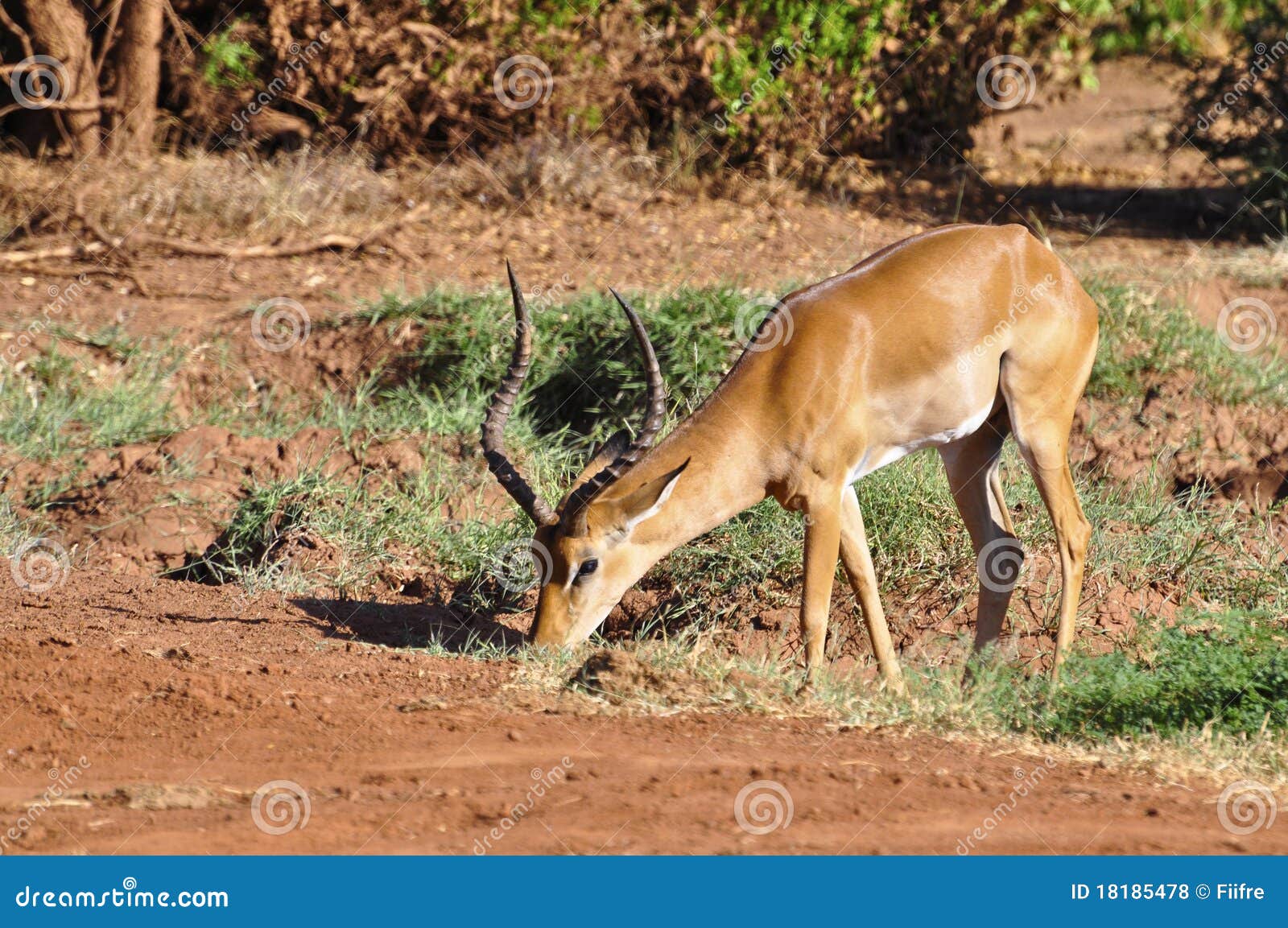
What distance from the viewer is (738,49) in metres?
11.6

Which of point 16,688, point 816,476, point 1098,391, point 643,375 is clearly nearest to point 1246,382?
point 1098,391

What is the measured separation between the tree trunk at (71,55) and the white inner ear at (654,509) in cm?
685

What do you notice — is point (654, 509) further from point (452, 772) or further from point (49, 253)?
point (49, 253)

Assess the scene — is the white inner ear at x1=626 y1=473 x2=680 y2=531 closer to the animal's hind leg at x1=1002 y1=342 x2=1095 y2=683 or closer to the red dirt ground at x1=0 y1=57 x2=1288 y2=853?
the red dirt ground at x1=0 y1=57 x2=1288 y2=853

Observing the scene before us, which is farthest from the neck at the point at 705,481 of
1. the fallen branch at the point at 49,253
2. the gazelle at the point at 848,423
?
the fallen branch at the point at 49,253

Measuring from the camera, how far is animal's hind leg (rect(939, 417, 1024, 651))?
6.75 m

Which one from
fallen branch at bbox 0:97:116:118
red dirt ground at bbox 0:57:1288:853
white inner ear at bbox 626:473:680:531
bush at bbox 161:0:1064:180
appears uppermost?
bush at bbox 161:0:1064:180

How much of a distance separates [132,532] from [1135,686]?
4.80 meters

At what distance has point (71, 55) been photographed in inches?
435

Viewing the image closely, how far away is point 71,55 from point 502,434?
678 centimetres

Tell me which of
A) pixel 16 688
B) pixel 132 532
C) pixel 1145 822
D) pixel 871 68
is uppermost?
pixel 871 68

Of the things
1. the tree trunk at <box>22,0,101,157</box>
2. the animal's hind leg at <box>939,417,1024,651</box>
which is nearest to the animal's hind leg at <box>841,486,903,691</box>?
the animal's hind leg at <box>939,417,1024,651</box>

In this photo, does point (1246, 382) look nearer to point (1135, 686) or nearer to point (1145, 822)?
point (1135, 686)

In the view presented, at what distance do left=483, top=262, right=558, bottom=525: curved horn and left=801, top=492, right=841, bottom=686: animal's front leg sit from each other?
99cm
